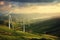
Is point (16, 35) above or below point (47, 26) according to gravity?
below

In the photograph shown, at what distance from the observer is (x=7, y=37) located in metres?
3.19

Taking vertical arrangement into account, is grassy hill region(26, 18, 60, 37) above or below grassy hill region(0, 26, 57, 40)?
above

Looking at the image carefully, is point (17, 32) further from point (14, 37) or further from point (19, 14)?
point (19, 14)

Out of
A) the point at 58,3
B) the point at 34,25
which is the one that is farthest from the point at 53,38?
the point at 58,3

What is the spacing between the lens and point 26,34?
3.19 metres

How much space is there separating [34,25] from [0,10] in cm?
65

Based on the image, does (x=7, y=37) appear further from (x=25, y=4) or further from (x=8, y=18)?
(x=25, y=4)

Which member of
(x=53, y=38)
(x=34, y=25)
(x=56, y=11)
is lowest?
(x=53, y=38)

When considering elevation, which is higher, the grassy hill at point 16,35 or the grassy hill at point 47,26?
the grassy hill at point 47,26

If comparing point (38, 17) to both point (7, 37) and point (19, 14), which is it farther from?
point (7, 37)

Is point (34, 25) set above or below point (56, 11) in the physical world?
below

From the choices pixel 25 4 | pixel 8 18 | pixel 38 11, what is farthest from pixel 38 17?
pixel 8 18

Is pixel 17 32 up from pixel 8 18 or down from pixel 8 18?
down

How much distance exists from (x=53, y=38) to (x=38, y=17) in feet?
1.44
